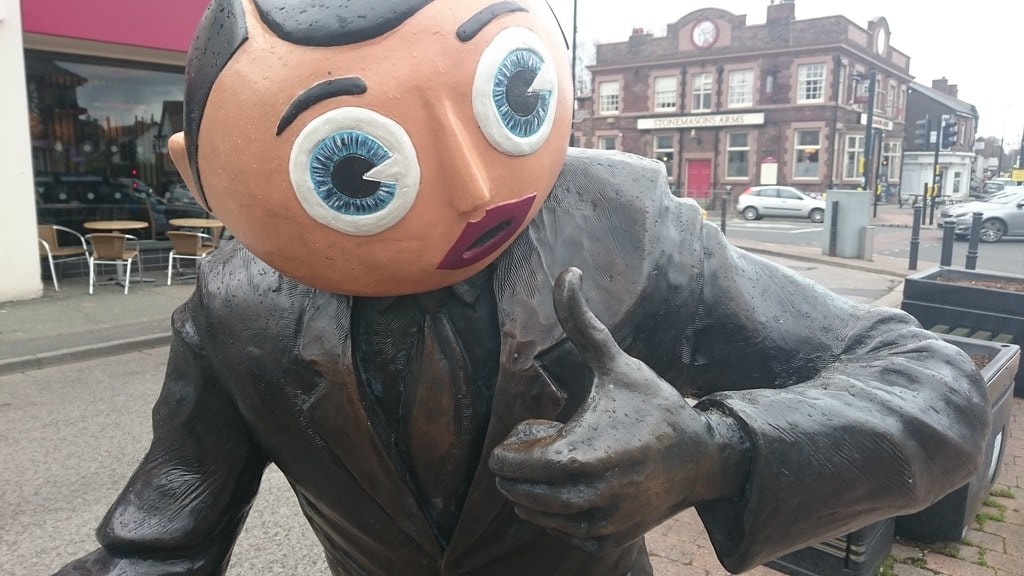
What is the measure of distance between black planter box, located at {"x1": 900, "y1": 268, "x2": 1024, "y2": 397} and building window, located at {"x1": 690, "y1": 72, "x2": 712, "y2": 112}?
29.4 m

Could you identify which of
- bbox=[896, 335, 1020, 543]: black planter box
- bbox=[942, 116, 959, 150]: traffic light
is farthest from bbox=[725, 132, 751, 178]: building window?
bbox=[896, 335, 1020, 543]: black planter box

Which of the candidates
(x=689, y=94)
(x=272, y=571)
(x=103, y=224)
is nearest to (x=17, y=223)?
(x=103, y=224)

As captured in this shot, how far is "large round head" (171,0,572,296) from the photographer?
83cm

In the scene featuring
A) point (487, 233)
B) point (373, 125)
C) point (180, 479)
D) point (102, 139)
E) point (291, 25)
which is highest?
point (102, 139)

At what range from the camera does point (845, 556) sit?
332cm

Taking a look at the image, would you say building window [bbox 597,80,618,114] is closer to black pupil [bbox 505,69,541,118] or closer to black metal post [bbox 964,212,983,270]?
black metal post [bbox 964,212,983,270]

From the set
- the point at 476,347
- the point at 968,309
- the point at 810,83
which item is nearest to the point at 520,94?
the point at 476,347

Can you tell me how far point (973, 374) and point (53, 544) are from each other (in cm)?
391

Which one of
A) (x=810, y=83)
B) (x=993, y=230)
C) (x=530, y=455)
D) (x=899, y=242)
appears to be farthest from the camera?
(x=810, y=83)

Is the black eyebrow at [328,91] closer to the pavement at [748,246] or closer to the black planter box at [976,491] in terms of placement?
the pavement at [748,246]

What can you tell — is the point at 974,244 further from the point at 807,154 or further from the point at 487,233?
the point at 807,154

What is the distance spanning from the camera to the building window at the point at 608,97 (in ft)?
120

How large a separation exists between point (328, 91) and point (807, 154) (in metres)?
34.3

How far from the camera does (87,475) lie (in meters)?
4.26
